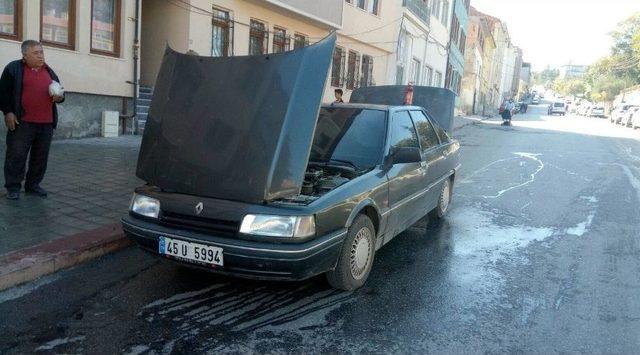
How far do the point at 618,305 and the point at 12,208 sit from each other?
590 cm

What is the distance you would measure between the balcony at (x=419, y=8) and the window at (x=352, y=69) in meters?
4.27

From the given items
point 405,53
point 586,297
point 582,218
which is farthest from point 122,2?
point 405,53

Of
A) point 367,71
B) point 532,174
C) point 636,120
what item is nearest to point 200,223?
point 532,174

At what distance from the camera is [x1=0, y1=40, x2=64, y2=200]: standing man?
591cm

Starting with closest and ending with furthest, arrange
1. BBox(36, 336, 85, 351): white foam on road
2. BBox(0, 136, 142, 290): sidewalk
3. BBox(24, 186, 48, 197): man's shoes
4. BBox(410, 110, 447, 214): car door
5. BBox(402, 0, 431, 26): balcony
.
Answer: BBox(36, 336, 85, 351): white foam on road → BBox(0, 136, 142, 290): sidewalk → BBox(410, 110, 447, 214): car door → BBox(24, 186, 48, 197): man's shoes → BBox(402, 0, 431, 26): balcony

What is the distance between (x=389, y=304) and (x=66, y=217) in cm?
354

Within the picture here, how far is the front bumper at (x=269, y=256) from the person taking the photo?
3.69m

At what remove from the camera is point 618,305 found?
434cm

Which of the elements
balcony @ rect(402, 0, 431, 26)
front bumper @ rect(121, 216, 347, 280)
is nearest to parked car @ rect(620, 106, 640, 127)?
balcony @ rect(402, 0, 431, 26)

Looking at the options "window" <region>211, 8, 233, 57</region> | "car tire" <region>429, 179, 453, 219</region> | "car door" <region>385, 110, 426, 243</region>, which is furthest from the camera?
"window" <region>211, 8, 233, 57</region>

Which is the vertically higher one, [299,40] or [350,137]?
[299,40]

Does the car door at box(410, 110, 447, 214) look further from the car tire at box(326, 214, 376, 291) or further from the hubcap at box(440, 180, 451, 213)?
the car tire at box(326, 214, 376, 291)

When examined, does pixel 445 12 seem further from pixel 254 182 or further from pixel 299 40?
pixel 254 182

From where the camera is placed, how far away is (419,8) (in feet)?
86.4
